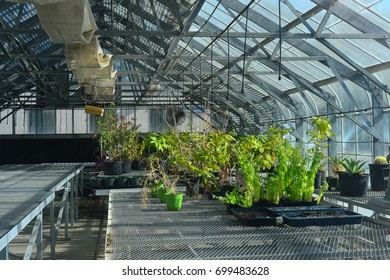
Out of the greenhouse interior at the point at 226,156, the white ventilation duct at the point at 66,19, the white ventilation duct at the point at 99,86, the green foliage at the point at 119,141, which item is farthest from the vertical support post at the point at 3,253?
the white ventilation duct at the point at 99,86

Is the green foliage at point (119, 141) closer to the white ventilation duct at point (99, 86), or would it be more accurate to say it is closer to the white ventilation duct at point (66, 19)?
the white ventilation duct at point (99, 86)

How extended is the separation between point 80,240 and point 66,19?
4.75 meters

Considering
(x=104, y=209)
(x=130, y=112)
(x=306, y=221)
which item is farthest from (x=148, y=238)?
(x=130, y=112)

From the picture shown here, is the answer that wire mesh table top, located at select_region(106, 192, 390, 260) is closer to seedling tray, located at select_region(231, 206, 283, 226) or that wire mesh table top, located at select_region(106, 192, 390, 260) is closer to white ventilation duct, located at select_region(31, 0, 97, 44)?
seedling tray, located at select_region(231, 206, 283, 226)

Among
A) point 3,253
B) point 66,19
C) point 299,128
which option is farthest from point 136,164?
point 299,128

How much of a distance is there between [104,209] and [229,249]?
30.7ft

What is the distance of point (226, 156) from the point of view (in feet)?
12.2

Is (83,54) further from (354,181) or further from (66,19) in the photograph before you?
(354,181)

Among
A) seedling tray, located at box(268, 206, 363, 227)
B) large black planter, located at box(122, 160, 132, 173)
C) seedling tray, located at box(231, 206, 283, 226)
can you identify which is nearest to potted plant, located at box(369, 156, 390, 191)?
seedling tray, located at box(268, 206, 363, 227)

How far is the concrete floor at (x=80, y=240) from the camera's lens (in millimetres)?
6656

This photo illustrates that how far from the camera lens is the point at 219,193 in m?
3.57

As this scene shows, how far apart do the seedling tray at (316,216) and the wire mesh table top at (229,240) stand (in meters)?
0.03

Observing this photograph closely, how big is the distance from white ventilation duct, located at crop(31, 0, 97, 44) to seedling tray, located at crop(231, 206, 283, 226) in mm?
2013
